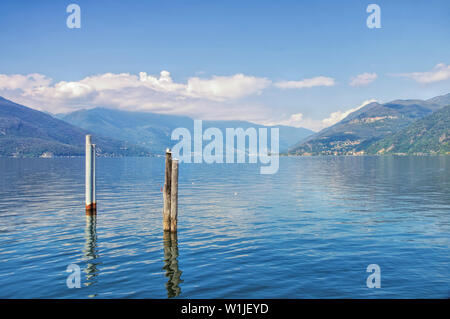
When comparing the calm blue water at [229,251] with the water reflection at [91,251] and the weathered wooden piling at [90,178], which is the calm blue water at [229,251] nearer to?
the water reflection at [91,251]

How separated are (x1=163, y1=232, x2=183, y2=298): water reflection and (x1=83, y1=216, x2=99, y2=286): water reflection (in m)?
3.64

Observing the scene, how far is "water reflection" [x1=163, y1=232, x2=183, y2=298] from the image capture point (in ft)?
51.6

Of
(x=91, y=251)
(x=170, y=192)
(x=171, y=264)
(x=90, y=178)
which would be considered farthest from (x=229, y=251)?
(x=90, y=178)

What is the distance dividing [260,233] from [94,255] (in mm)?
11993

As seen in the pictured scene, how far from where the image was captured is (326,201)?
43938 mm

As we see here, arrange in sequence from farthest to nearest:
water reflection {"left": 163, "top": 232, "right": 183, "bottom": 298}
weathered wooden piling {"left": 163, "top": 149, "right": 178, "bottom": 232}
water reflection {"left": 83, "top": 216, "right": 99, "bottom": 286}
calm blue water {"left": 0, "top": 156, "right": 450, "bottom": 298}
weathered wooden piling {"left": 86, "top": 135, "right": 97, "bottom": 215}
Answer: weathered wooden piling {"left": 86, "top": 135, "right": 97, "bottom": 215} → weathered wooden piling {"left": 163, "top": 149, "right": 178, "bottom": 232} → water reflection {"left": 83, "top": 216, "right": 99, "bottom": 286} → calm blue water {"left": 0, "top": 156, "right": 450, "bottom": 298} → water reflection {"left": 163, "top": 232, "right": 183, "bottom": 298}

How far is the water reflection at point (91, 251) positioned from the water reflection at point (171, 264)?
364 centimetres

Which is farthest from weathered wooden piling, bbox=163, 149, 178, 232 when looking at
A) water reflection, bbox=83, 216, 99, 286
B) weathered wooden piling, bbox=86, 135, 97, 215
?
weathered wooden piling, bbox=86, 135, 97, 215

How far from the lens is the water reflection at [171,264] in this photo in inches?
619

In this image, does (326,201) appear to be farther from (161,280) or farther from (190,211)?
(161,280)

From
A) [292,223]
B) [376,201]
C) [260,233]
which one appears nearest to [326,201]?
[376,201]

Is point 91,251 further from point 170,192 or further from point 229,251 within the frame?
point 229,251

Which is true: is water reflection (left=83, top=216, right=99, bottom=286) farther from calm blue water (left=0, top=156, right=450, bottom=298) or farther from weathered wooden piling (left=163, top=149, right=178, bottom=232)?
weathered wooden piling (left=163, top=149, right=178, bottom=232)

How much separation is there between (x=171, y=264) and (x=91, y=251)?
606 cm
